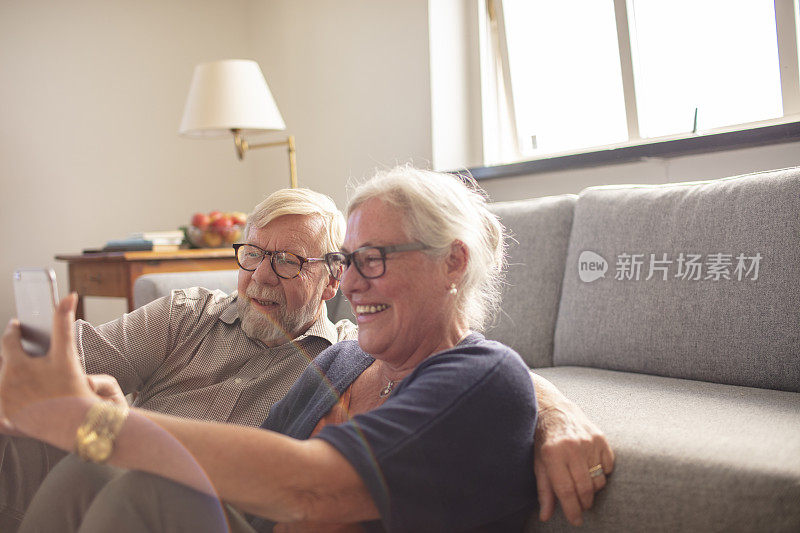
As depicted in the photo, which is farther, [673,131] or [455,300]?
[673,131]

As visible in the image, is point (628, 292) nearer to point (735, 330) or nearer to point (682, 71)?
point (735, 330)

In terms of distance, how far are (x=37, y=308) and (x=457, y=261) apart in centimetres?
61

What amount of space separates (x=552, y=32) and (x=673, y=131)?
0.74 metres

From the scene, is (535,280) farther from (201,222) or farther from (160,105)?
(160,105)

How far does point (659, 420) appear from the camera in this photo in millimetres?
1171

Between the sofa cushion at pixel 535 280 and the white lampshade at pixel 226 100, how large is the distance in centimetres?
153

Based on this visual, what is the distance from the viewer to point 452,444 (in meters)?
0.86

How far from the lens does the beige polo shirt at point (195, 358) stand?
57.0 inches

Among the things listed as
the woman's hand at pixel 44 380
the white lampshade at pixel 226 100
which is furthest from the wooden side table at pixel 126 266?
the woman's hand at pixel 44 380

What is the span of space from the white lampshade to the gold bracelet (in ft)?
7.95

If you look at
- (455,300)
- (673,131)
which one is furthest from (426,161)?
(455,300)

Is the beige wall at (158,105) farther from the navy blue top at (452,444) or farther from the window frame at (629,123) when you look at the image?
the navy blue top at (452,444)

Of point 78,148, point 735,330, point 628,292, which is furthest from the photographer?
point 78,148

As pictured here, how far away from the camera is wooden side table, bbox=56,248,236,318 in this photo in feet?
9.05
